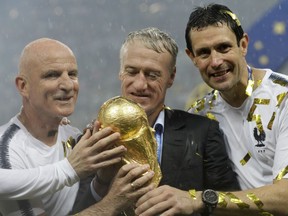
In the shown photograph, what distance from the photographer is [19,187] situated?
1.55 m

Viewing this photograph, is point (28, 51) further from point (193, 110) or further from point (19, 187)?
point (193, 110)

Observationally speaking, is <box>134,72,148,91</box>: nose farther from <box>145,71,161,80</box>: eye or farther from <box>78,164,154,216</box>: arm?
<box>78,164,154,216</box>: arm

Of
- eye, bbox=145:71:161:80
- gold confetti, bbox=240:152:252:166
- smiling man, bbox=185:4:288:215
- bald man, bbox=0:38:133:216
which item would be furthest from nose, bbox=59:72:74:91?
gold confetti, bbox=240:152:252:166

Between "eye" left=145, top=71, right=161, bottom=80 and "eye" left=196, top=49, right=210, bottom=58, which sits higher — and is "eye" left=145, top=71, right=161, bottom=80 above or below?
below

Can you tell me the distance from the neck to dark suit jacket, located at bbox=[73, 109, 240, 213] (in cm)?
20

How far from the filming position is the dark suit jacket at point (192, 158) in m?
1.75

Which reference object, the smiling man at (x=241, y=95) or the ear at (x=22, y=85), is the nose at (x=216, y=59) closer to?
the smiling man at (x=241, y=95)

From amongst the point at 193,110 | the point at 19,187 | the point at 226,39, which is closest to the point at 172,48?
the point at 226,39

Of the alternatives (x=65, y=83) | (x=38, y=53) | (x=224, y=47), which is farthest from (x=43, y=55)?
(x=224, y=47)

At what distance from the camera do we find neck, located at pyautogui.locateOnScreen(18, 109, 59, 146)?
1.76m

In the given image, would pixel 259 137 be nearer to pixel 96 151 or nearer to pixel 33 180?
pixel 96 151

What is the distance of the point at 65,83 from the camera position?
69.0 inches

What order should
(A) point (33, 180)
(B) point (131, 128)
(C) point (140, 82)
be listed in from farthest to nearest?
(C) point (140, 82) → (A) point (33, 180) → (B) point (131, 128)

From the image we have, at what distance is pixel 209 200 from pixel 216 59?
54cm
